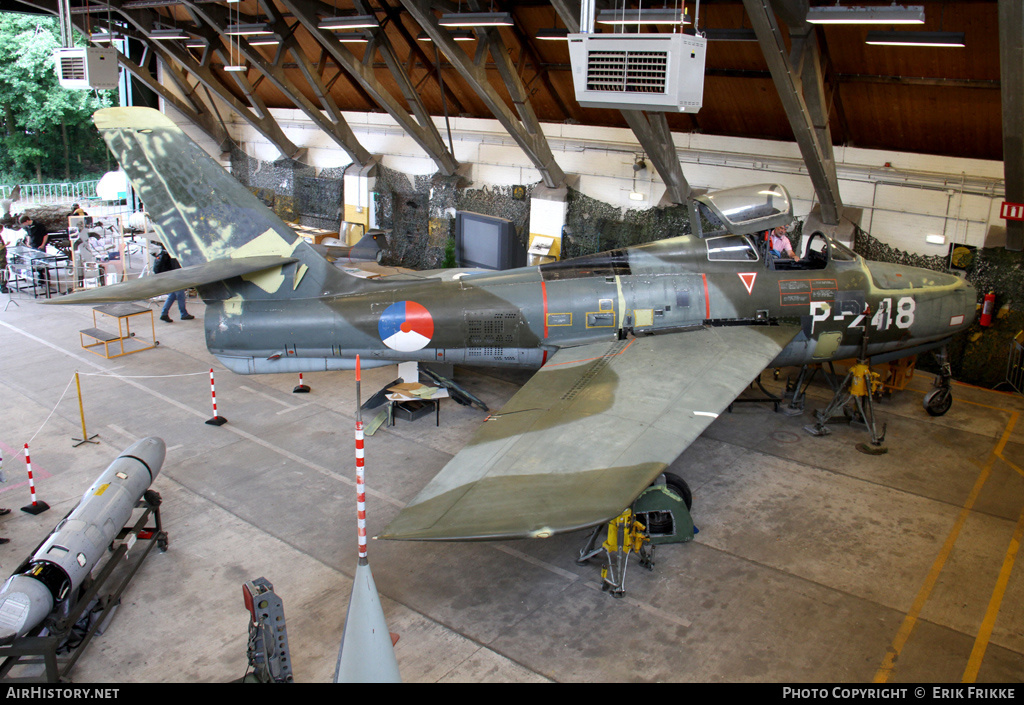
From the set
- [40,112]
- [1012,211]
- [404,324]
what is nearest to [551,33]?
[404,324]

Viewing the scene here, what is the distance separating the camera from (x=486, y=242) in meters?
19.4

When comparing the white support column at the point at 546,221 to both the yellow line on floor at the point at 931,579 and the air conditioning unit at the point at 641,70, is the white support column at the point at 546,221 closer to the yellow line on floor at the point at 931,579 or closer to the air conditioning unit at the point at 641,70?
the yellow line on floor at the point at 931,579

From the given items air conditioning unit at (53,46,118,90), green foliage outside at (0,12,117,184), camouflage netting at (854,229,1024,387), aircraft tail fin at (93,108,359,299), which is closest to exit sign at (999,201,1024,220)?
camouflage netting at (854,229,1024,387)

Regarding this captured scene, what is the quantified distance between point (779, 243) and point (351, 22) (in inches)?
401

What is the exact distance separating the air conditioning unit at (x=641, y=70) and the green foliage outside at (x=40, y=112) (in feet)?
87.2

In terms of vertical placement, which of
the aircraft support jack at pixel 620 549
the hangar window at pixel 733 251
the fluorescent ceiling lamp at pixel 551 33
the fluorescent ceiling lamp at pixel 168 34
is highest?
the fluorescent ceiling lamp at pixel 168 34

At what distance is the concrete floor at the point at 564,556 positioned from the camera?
21.3 ft

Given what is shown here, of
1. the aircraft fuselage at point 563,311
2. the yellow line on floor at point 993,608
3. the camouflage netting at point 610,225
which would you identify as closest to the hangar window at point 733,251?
the aircraft fuselage at point 563,311

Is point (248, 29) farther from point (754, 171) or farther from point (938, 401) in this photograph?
point (938, 401)

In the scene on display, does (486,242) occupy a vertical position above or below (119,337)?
above

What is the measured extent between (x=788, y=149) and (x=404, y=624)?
41.3 feet

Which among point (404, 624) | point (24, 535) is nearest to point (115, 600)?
point (24, 535)

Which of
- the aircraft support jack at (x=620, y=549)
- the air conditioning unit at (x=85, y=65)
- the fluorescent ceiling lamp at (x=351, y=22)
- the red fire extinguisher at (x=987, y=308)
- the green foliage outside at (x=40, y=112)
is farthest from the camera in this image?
the green foliage outside at (x=40, y=112)

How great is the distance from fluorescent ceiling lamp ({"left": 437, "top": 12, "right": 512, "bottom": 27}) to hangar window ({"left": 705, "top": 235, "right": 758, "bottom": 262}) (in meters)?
5.65
